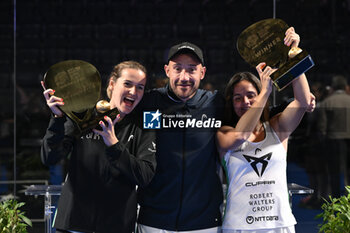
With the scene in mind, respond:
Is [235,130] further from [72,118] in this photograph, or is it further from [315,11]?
[315,11]

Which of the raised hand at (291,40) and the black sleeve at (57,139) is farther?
the raised hand at (291,40)

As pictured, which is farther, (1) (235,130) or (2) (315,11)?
(2) (315,11)

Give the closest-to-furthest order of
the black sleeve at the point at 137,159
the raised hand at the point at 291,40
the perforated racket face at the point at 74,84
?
the black sleeve at the point at 137,159, the perforated racket face at the point at 74,84, the raised hand at the point at 291,40

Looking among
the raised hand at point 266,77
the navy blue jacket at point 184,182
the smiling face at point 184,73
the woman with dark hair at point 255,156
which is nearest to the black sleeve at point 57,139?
the navy blue jacket at point 184,182

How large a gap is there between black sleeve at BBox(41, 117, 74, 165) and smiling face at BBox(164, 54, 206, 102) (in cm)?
50

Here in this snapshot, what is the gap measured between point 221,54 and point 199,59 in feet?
2.20

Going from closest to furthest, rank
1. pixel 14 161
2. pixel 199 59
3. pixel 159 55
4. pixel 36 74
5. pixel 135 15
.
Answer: pixel 199 59 < pixel 159 55 < pixel 135 15 < pixel 36 74 < pixel 14 161

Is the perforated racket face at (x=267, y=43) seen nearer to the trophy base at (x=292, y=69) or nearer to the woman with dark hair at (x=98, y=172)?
the trophy base at (x=292, y=69)

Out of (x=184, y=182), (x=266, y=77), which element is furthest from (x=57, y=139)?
(x=266, y=77)

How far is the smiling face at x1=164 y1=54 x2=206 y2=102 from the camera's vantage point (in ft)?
6.89

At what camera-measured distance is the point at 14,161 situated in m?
3.69

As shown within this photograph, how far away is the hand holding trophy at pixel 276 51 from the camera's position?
206 cm

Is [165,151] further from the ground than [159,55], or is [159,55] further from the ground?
[159,55]

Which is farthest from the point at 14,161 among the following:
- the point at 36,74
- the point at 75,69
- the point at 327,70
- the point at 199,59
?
the point at 327,70
